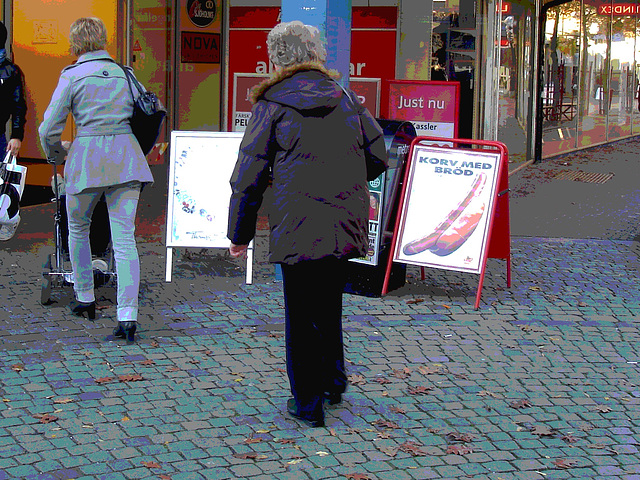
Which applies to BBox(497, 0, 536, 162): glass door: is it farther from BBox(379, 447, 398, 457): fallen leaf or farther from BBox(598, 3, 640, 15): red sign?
BBox(379, 447, 398, 457): fallen leaf

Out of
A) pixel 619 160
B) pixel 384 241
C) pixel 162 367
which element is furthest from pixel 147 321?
pixel 619 160

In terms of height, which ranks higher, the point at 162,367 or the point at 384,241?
the point at 384,241

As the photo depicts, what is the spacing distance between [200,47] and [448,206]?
→ 7.90m

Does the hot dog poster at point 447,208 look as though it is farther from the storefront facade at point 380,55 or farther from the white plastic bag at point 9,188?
the white plastic bag at point 9,188

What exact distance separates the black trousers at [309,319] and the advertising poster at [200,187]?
301 cm

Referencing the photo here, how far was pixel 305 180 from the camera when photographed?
4.61 m

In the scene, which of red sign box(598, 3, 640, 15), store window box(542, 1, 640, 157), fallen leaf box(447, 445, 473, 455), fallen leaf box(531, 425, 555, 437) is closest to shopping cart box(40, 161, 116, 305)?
fallen leaf box(447, 445, 473, 455)

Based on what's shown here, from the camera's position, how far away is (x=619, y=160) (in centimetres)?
1709

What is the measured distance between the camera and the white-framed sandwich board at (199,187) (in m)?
7.73

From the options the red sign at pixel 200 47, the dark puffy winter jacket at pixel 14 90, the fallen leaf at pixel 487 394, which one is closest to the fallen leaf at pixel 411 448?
the fallen leaf at pixel 487 394

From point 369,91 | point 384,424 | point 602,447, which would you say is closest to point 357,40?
point 369,91

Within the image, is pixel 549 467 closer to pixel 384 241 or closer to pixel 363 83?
pixel 384 241

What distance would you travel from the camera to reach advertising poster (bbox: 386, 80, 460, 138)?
30.9 ft

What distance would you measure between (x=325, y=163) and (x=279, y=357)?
1.64 m
